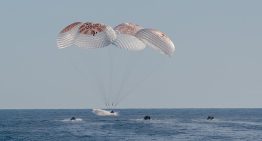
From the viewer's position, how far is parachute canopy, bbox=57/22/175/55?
47.1m

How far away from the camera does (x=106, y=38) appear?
154 ft

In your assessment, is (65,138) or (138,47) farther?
(65,138)

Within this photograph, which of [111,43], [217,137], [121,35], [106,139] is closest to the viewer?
[111,43]

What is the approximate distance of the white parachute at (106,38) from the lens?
47.0 m

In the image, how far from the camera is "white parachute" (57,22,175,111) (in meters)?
47.0

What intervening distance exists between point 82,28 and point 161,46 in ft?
21.0

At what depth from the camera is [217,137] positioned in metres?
63.7

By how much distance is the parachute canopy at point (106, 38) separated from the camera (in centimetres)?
4706

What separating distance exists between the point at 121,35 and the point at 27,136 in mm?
20617

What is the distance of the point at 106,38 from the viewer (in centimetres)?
4703

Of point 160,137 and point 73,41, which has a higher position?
point 73,41

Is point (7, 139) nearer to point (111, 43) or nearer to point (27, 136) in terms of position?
point (27, 136)

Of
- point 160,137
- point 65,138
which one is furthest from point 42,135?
point 160,137

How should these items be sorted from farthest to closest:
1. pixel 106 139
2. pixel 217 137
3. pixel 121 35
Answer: pixel 217 137
pixel 106 139
pixel 121 35
